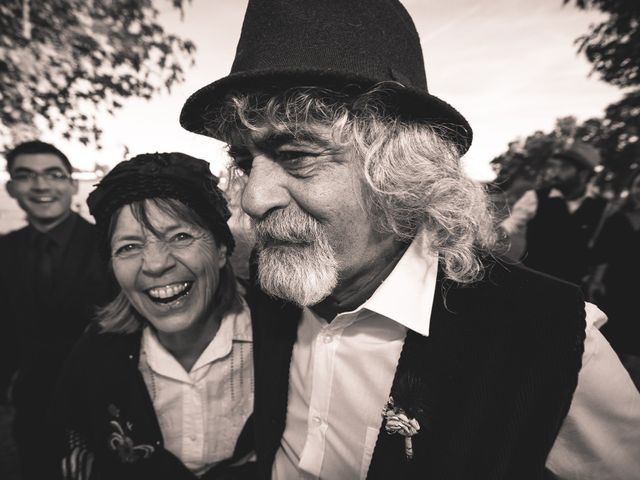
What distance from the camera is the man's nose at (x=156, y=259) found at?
5.61 ft

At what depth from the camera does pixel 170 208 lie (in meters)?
1.75

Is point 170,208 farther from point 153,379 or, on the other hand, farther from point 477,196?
point 477,196

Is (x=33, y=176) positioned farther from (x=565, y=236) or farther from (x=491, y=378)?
(x=565, y=236)

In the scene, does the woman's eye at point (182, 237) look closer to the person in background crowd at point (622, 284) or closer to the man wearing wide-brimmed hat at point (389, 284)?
the man wearing wide-brimmed hat at point (389, 284)

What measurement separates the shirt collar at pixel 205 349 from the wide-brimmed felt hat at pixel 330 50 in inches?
46.0

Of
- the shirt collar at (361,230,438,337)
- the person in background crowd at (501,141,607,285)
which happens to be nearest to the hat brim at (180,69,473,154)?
the shirt collar at (361,230,438,337)

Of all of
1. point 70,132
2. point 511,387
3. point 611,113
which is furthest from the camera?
point 611,113

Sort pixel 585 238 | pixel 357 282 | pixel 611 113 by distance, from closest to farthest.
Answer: pixel 357 282 → pixel 585 238 → pixel 611 113

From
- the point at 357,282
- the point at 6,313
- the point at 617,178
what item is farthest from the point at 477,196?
the point at 617,178

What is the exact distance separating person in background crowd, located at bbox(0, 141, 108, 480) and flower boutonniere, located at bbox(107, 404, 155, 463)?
123 cm

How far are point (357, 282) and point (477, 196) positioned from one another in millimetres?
674

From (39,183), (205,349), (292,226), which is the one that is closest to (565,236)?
(292,226)

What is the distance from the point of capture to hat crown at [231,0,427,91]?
1.19 metres

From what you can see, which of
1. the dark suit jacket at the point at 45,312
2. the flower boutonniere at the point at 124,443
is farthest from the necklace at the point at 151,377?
the dark suit jacket at the point at 45,312
